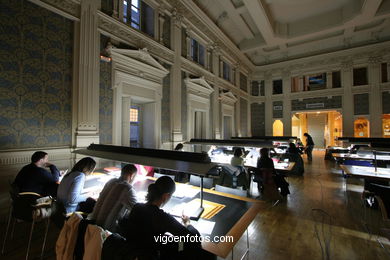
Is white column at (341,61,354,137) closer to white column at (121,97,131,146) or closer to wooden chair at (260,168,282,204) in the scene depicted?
wooden chair at (260,168,282,204)

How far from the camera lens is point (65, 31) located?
12.5 feet

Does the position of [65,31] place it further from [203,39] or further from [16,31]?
[203,39]

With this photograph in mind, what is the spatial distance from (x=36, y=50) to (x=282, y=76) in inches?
556

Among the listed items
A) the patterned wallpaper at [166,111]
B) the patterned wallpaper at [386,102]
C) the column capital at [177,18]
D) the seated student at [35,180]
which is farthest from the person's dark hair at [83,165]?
the patterned wallpaper at [386,102]

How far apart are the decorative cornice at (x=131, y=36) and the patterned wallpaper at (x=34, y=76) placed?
766 mm

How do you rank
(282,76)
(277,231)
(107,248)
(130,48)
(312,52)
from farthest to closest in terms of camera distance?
(282,76)
(312,52)
(130,48)
(277,231)
(107,248)

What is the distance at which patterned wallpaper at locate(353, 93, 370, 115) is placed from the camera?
11141mm

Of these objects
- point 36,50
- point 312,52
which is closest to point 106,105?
point 36,50

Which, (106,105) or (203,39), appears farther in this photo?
(203,39)

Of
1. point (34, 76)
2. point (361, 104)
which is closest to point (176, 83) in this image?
point (34, 76)

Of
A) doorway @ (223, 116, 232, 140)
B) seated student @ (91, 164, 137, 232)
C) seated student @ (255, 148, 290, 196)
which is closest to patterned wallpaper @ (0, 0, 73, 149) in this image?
seated student @ (91, 164, 137, 232)

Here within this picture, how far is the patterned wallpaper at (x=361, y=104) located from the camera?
439 inches

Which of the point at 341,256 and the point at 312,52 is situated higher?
the point at 312,52

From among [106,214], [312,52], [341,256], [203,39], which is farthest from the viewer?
[312,52]
